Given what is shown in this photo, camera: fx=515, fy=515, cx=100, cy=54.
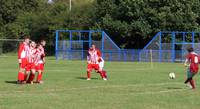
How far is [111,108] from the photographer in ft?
43.9

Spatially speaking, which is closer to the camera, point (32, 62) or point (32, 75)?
point (32, 75)

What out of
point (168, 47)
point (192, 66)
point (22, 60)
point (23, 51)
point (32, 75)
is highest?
point (168, 47)

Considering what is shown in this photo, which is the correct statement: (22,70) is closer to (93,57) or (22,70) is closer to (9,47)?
(93,57)

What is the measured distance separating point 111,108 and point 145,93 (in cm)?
483

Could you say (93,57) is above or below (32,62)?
above

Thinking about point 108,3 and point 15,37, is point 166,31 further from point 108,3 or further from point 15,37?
point 15,37

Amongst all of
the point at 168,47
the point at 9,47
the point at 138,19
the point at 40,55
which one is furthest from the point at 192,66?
the point at 9,47

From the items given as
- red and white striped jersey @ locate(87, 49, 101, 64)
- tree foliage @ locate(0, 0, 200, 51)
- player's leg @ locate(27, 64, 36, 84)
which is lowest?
player's leg @ locate(27, 64, 36, 84)

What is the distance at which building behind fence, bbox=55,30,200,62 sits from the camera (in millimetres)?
56656

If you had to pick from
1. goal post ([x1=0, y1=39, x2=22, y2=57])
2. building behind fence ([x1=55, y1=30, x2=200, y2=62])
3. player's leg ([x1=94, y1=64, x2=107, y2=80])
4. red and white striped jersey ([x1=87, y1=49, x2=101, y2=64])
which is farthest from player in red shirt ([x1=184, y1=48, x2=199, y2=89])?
goal post ([x1=0, y1=39, x2=22, y2=57])

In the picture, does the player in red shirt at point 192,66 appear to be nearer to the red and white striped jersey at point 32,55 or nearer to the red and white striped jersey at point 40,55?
the red and white striped jersey at point 40,55

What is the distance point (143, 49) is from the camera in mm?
58219

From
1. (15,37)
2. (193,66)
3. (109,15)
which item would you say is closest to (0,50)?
(15,37)

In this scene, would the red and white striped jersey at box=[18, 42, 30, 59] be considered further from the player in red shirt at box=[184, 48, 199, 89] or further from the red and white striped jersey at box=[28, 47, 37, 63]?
the player in red shirt at box=[184, 48, 199, 89]
